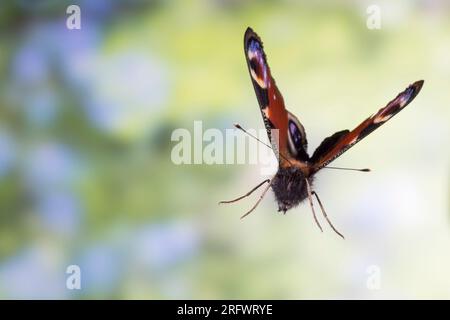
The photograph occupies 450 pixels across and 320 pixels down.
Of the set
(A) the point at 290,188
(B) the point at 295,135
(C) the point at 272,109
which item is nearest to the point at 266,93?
(C) the point at 272,109

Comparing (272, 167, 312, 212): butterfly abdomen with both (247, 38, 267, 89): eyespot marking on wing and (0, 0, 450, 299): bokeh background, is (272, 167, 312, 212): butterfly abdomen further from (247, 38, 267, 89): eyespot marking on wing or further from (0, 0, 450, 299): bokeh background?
(247, 38, 267, 89): eyespot marking on wing

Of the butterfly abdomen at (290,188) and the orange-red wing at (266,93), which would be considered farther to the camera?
the butterfly abdomen at (290,188)

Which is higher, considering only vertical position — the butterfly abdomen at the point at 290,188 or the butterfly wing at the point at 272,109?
the butterfly wing at the point at 272,109

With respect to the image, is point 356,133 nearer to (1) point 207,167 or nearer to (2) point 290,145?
(2) point 290,145

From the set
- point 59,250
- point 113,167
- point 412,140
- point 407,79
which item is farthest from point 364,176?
point 59,250

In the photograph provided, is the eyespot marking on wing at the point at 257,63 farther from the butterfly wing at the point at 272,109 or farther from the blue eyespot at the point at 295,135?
the blue eyespot at the point at 295,135

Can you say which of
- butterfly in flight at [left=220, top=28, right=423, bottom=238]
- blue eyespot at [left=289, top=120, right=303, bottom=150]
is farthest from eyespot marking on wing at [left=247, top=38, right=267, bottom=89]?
blue eyespot at [left=289, top=120, right=303, bottom=150]

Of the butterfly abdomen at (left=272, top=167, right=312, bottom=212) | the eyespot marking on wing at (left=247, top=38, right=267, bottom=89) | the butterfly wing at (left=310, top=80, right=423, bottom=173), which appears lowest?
the butterfly abdomen at (left=272, top=167, right=312, bottom=212)

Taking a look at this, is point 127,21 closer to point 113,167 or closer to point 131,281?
point 113,167

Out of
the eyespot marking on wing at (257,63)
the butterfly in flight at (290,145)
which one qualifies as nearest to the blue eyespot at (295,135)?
the butterfly in flight at (290,145)

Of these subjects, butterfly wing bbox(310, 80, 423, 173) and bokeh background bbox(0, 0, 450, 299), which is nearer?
butterfly wing bbox(310, 80, 423, 173)
